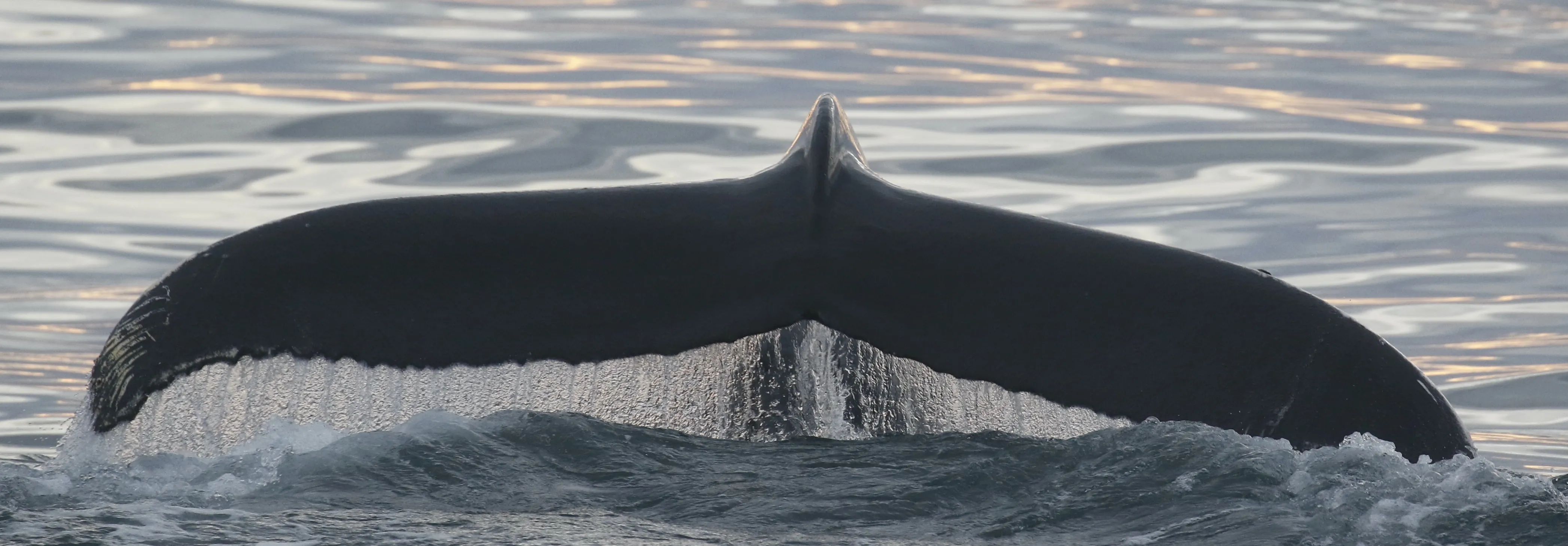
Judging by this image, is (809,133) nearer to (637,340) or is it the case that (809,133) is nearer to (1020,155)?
(637,340)

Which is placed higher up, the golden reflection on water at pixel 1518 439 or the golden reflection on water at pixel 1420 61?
the golden reflection on water at pixel 1420 61

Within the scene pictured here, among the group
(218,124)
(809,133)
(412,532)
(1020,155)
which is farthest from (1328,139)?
(412,532)

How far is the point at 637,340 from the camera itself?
5117mm

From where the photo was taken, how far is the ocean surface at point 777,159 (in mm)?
4926

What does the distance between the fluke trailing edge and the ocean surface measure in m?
0.12

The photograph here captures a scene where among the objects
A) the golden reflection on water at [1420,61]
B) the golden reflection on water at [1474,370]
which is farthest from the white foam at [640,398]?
the golden reflection on water at [1420,61]

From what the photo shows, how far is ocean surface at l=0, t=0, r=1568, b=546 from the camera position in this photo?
4.93 metres

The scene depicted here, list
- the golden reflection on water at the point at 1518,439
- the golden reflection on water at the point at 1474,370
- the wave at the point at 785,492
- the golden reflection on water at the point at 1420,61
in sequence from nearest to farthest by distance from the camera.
→ the wave at the point at 785,492
the golden reflection on water at the point at 1518,439
the golden reflection on water at the point at 1474,370
the golden reflection on water at the point at 1420,61

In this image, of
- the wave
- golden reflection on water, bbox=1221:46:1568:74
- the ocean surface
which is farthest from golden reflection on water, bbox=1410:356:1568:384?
golden reflection on water, bbox=1221:46:1568:74

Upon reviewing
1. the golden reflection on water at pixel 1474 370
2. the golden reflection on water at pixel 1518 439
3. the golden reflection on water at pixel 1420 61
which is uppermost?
the golden reflection on water at pixel 1420 61

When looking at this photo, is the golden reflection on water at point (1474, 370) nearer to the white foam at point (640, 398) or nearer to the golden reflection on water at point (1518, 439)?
the golden reflection on water at point (1518, 439)

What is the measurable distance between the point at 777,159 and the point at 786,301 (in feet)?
34.5

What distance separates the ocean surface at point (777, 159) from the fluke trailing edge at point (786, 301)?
0.41 ft

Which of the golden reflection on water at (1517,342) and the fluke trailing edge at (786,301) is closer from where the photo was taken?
the fluke trailing edge at (786,301)
